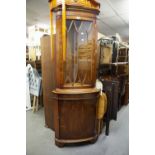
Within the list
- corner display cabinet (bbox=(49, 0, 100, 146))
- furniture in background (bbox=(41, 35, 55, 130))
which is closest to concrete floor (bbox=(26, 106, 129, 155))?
corner display cabinet (bbox=(49, 0, 100, 146))

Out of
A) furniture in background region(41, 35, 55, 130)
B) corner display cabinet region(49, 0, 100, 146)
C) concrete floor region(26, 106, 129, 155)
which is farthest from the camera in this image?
furniture in background region(41, 35, 55, 130)

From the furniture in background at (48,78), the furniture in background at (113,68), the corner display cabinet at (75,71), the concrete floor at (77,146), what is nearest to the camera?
the corner display cabinet at (75,71)

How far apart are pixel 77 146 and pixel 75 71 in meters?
0.87

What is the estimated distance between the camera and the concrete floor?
1764mm

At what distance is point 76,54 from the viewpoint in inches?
72.9

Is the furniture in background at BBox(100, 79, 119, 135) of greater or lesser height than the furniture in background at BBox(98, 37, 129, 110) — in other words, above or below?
below

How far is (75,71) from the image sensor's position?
1871mm

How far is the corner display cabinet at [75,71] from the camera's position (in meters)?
1.65

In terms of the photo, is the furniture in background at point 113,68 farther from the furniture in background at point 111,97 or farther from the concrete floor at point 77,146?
the concrete floor at point 77,146

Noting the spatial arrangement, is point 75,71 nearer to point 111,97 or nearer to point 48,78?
point 48,78

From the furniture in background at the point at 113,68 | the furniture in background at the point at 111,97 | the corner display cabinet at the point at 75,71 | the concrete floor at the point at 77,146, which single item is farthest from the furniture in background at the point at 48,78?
the furniture in background at the point at 113,68

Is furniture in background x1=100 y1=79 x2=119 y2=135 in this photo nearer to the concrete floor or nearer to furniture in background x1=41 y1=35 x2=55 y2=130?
the concrete floor

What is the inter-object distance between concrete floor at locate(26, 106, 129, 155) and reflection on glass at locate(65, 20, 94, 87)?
73 cm
